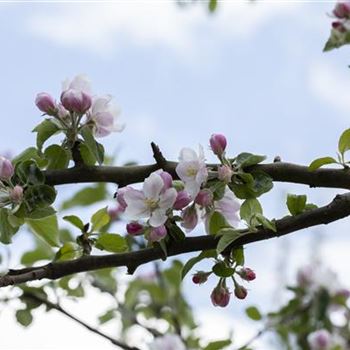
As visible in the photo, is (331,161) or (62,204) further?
(62,204)

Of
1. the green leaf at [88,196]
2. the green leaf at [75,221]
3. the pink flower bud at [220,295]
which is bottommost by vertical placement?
the pink flower bud at [220,295]

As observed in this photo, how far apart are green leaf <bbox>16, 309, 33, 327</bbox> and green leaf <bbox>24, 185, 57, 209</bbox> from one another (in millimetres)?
303

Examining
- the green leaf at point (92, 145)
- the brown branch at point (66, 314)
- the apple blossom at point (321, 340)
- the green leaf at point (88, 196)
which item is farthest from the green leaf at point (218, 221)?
the apple blossom at point (321, 340)

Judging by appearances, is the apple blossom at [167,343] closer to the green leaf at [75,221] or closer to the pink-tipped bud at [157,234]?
the green leaf at [75,221]

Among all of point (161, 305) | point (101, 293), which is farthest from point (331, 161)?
point (161, 305)

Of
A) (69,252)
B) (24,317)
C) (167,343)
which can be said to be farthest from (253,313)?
(69,252)

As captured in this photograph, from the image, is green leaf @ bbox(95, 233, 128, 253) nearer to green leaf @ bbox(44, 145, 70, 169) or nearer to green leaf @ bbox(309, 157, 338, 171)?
green leaf @ bbox(44, 145, 70, 169)

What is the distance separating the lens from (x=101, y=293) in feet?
4.56

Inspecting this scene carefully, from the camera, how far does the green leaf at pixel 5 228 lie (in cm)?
70

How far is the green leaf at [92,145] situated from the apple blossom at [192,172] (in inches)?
3.3

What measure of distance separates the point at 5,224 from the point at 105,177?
3.9 inches

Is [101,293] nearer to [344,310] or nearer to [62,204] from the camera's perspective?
[62,204]

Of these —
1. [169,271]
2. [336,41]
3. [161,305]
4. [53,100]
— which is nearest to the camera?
[336,41]

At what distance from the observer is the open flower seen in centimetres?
66
